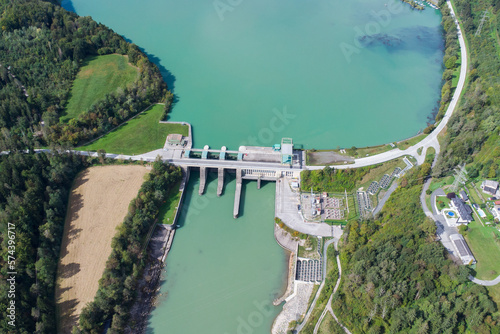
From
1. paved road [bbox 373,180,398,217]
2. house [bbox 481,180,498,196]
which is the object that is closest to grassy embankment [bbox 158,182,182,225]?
paved road [bbox 373,180,398,217]

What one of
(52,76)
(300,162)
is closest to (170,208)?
(300,162)

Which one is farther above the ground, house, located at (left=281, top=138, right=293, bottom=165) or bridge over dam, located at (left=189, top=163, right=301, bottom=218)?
house, located at (left=281, top=138, right=293, bottom=165)

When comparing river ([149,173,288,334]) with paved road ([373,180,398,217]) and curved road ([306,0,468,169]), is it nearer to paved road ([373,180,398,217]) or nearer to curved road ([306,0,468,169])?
curved road ([306,0,468,169])

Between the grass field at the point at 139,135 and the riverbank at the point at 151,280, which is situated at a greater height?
the grass field at the point at 139,135

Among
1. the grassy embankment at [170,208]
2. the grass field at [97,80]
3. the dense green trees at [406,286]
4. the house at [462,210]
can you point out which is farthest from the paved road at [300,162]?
the house at [462,210]

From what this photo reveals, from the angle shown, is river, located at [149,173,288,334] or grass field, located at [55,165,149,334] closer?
grass field, located at [55,165,149,334]

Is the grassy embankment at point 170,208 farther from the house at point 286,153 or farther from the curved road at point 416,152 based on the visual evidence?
the curved road at point 416,152

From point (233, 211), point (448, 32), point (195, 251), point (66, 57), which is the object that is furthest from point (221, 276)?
point (448, 32)
